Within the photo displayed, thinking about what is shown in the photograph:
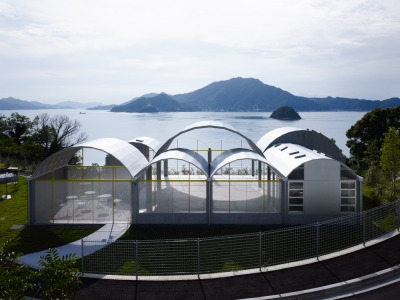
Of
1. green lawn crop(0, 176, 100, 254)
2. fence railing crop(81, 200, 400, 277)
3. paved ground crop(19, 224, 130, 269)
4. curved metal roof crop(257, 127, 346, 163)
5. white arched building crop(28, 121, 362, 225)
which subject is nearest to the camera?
fence railing crop(81, 200, 400, 277)

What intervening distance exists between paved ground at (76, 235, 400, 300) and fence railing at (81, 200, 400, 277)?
2.19 feet

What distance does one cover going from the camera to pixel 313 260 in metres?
14.9

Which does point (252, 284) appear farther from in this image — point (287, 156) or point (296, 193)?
point (287, 156)

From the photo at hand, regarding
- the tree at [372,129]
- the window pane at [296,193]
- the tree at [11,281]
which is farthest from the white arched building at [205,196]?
the tree at [372,129]

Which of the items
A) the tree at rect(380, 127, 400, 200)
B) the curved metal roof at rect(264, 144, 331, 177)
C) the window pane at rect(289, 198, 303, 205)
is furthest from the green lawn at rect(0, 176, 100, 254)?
the tree at rect(380, 127, 400, 200)

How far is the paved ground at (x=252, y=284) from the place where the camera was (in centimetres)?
1262

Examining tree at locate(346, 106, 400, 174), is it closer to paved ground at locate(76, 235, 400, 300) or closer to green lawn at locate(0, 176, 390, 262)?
green lawn at locate(0, 176, 390, 262)

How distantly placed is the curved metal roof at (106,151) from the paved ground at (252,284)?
9.88 metres

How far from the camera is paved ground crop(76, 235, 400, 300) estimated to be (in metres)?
12.6

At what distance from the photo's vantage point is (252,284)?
13.2 m

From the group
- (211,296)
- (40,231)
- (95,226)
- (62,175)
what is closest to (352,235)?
(211,296)

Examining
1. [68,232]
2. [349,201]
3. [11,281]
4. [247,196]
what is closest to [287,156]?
[247,196]

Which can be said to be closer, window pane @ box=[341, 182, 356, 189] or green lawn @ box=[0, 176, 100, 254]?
green lawn @ box=[0, 176, 100, 254]

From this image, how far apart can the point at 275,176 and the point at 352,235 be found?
5.82 metres
